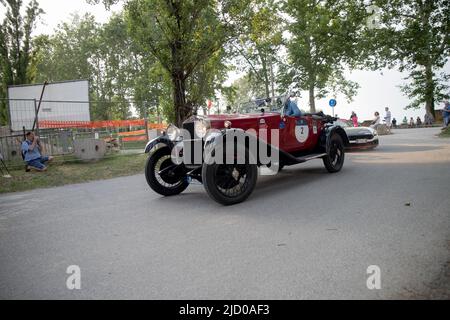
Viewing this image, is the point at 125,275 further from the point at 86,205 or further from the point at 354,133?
the point at 354,133

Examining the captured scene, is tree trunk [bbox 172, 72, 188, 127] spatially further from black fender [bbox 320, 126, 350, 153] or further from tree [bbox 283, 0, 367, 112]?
Result: tree [bbox 283, 0, 367, 112]

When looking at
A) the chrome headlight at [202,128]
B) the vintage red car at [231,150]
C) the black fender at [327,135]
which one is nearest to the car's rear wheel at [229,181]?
the vintage red car at [231,150]

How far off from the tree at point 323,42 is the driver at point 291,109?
1321 cm

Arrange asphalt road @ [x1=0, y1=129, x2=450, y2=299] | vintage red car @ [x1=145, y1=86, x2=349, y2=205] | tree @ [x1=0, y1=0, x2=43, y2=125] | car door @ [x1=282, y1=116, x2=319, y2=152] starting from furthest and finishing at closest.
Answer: tree @ [x1=0, y1=0, x2=43, y2=125] → car door @ [x1=282, y1=116, x2=319, y2=152] → vintage red car @ [x1=145, y1=86, x2=349, y2=205] → asphalt road @ [x1=0, y1=129, x2=450, y2=299]

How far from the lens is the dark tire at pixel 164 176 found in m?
5.86

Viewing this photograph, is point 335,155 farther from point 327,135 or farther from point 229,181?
point 229,181

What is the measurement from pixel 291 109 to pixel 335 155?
5.40 ft

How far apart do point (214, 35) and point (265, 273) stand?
1088 centimetres

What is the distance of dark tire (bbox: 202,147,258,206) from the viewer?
15.4ft

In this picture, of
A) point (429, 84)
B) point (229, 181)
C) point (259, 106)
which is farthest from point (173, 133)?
point (429, 84)

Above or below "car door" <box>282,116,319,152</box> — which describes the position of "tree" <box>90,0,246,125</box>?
above

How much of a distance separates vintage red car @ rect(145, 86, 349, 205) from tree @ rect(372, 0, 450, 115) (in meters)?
9.37

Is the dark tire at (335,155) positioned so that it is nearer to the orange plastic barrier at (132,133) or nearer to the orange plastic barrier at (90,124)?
the orange plastic barrier at (90,124)

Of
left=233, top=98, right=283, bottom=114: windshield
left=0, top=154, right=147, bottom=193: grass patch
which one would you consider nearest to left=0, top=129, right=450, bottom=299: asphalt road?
left=233, top=98, right=283, bottom=114: windshield
